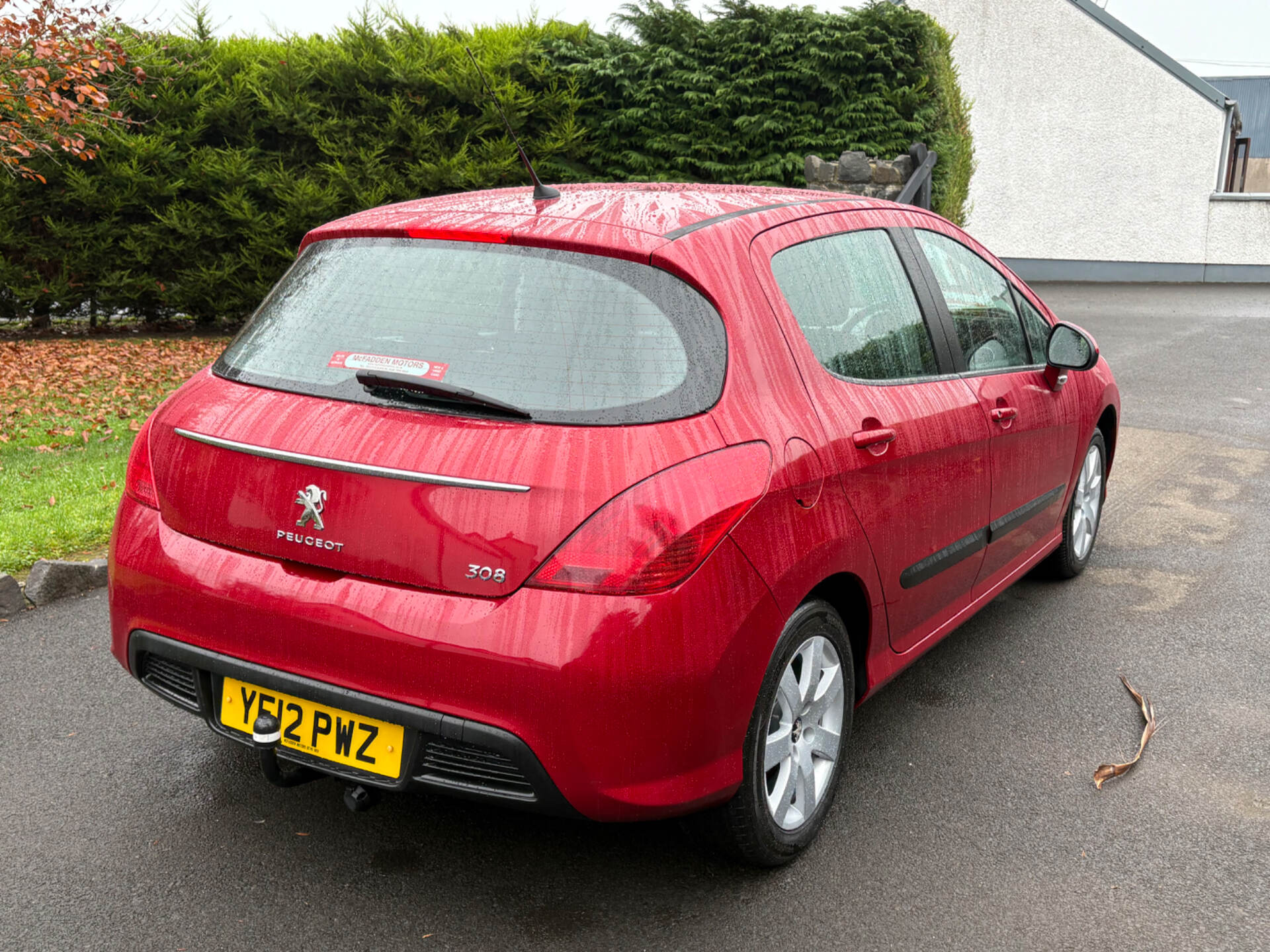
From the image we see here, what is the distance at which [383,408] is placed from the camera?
250 centimetres

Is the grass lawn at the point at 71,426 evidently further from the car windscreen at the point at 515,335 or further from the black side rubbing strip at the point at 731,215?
the black side rubbing strip at the point at 731,215

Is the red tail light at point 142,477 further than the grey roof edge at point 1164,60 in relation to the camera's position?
No

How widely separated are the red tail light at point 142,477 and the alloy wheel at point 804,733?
1618mm

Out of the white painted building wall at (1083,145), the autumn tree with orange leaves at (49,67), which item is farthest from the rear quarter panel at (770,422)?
the white painted building wall at (1083,145)

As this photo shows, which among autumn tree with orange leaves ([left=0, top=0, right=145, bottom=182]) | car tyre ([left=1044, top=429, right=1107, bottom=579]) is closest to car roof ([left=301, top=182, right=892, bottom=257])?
car tyre ([left=1044, top=429, right=1107, bottom=579])

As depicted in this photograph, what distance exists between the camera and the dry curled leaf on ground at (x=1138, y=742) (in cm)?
331

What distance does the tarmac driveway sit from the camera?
101 inches

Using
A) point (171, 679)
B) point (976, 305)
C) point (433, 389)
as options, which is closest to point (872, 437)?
point (433, 389)

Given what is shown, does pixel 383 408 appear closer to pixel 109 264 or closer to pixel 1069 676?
pixel 1069 676

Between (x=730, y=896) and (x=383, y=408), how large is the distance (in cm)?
144

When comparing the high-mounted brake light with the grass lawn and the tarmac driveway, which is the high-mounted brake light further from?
the grass lawn

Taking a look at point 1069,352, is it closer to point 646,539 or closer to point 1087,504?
point 1087,504

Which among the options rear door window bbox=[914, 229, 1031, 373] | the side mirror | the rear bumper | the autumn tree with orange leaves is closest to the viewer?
the rear bumper

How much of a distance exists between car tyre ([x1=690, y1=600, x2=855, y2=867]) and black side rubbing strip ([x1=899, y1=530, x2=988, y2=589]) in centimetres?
36
